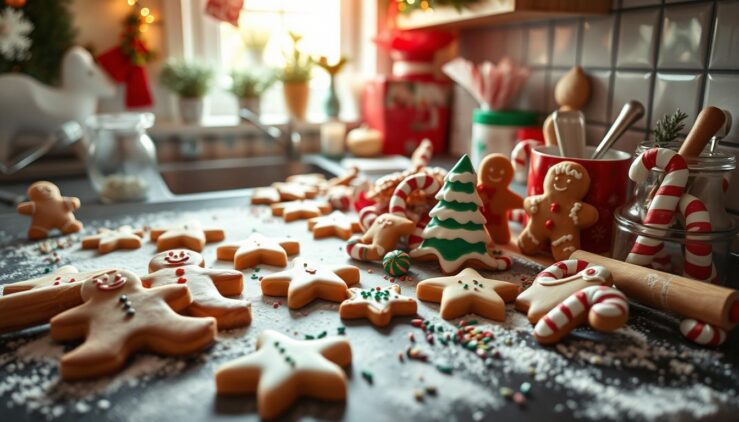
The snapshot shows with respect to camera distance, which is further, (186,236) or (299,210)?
(299,210)

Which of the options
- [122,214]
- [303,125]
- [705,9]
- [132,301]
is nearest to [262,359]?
[132,301]

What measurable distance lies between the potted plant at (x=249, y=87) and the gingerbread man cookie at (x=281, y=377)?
1.41 m

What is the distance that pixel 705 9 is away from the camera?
3.24ft

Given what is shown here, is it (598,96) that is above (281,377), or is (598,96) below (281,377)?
above

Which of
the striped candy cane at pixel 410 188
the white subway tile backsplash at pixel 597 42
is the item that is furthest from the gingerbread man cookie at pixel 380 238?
the white subway tile backsplash at pixel 597 42

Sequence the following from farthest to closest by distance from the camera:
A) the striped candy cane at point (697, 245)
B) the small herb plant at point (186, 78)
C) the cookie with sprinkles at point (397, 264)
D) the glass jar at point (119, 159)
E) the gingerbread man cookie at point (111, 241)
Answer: the small herb plant at point (186, 78) < the glass jar at point (119, 159) < the gingerbread man cookie at point (111, 241) < the cookie with sprinkles at point (397, 264) < the striped candy cane at point (697, 245)

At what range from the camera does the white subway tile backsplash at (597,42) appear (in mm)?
1207

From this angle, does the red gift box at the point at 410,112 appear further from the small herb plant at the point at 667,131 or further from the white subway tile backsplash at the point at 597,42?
the small herb plant at the point at 667,131

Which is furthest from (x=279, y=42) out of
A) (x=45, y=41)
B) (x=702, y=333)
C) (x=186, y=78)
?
(x=702, y=333)

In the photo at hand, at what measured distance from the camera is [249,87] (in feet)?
6.25

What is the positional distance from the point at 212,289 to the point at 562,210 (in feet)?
1.93

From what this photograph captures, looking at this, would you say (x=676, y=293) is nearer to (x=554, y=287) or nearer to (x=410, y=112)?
(x=554, y=287)

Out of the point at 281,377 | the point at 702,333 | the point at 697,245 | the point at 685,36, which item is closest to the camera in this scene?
the point at 281,377

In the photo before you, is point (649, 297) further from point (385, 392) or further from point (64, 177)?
point (64, 177)
